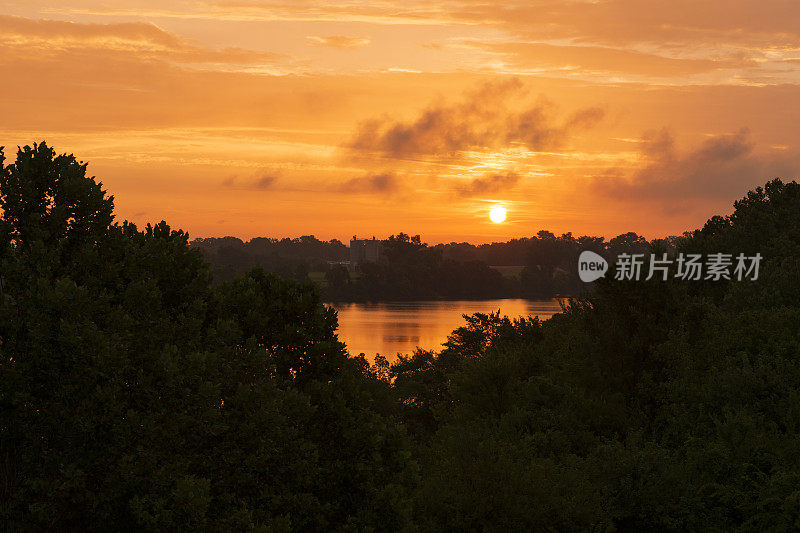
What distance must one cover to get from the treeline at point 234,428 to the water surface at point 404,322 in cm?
6309

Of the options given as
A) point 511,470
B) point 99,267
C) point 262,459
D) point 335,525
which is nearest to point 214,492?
point 262,459

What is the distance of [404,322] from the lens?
146 metres

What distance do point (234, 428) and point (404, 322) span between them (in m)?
128

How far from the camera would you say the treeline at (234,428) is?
1521 cm

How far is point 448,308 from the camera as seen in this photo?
18212cm

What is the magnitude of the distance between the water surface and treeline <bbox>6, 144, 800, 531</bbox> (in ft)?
207

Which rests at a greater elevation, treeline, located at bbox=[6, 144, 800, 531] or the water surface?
treeline, located at bbox=[6, 144, 800, 531]

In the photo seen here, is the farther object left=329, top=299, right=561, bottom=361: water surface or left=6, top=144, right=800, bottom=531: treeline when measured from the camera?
left=329, top=299, right=561, bottom=361: water surface

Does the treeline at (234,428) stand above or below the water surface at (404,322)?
above

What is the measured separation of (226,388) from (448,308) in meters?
165

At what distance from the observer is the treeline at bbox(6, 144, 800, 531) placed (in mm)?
15211

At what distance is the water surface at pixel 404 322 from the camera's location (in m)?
110

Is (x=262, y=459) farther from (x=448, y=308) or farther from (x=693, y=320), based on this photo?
(x=448, y=308)

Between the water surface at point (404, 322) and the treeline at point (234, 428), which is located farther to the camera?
the water surface at point (404, 322)
